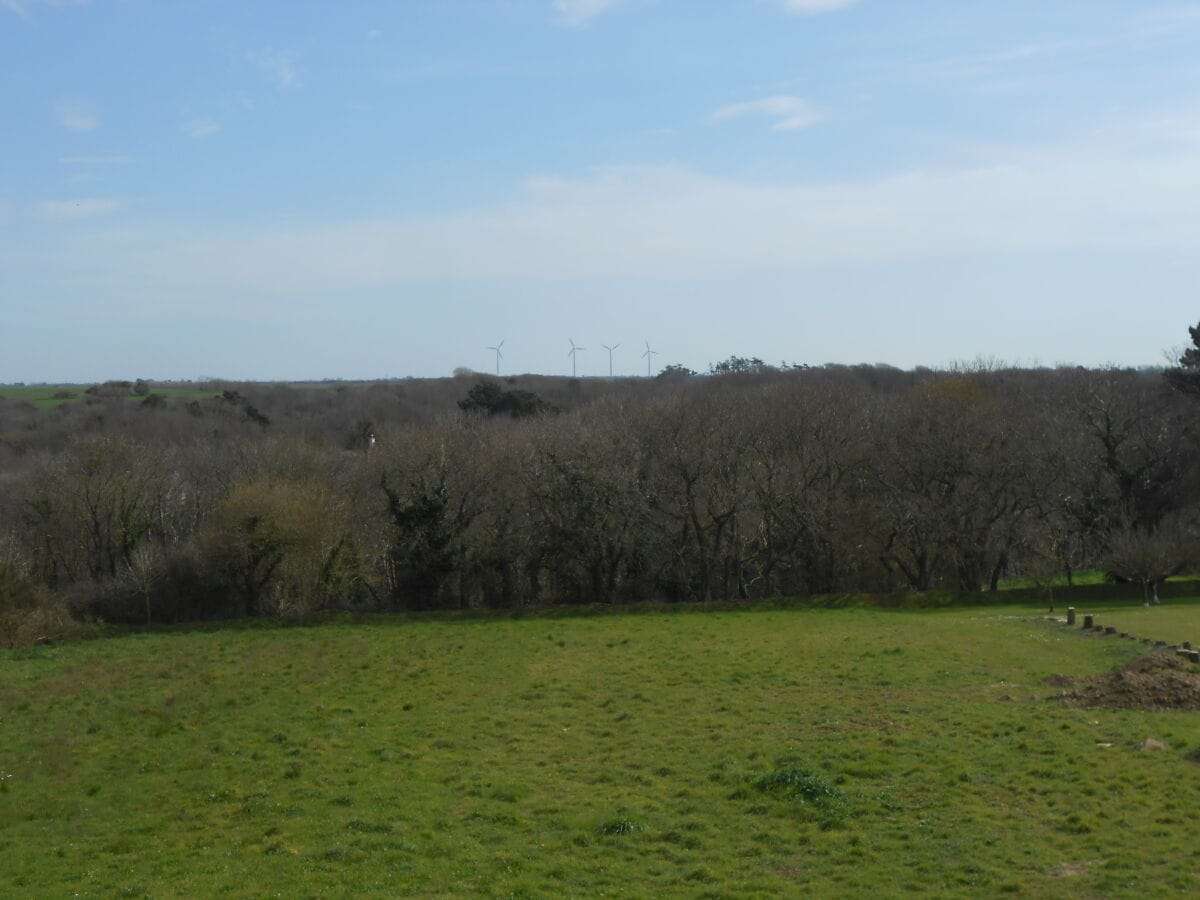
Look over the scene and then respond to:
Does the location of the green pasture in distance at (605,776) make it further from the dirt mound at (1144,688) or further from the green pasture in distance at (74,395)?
the green pasture in distance at (74,395)

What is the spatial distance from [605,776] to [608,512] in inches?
1155

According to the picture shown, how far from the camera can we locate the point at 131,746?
70.6ft

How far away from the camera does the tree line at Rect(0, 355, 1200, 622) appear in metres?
44.9

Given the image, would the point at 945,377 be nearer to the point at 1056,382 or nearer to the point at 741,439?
the point at 1056,382

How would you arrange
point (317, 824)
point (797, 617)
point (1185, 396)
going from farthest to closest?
1. point (1185, 396)
2. point (797, 617)
3. point (317, 824)

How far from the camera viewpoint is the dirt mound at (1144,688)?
20.2 metres

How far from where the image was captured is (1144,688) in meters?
20.8

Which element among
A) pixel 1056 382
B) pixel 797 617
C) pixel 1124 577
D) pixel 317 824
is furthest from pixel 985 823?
pixel 1056 382

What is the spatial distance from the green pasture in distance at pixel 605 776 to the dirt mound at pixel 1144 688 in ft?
2.38

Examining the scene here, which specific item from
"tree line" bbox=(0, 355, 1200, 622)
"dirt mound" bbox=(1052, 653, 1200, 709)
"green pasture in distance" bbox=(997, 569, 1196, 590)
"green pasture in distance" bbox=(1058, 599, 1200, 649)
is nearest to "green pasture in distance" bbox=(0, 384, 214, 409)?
"tree line" bbox=(0, 355, 1200, 622)

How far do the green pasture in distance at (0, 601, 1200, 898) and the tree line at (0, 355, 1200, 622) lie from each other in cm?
1458

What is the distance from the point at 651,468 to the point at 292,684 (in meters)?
24.0

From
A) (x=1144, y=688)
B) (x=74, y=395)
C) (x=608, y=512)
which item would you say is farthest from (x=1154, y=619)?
(x=74, y=395)

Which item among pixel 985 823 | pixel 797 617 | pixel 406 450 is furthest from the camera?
pixel 406 450
